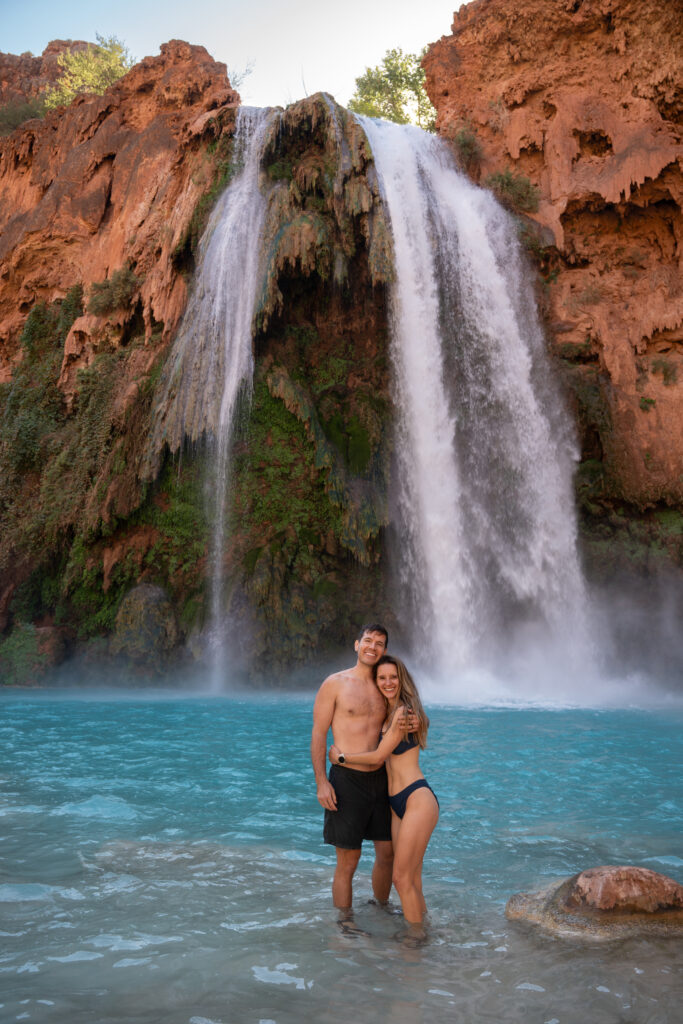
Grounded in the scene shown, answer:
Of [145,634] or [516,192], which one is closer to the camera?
[145,634]

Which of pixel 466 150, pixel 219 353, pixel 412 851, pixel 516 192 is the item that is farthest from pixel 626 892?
pixel 466 150

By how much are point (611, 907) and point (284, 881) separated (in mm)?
1783

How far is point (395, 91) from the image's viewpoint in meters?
35.6

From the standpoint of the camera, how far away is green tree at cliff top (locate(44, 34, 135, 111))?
2814cm

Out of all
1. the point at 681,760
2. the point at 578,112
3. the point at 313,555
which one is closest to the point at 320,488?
the point at 313,555

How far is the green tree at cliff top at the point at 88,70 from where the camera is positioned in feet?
92.3

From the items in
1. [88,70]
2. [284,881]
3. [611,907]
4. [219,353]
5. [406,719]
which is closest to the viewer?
[611,907]

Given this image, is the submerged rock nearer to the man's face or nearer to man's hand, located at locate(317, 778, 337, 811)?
man's hand, located at locate(317, 778, 337, 811)

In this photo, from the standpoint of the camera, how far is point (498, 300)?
16.8 meters

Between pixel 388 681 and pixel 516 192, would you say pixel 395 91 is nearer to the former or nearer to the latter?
pixel 516 192

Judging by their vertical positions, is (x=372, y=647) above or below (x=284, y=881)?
above

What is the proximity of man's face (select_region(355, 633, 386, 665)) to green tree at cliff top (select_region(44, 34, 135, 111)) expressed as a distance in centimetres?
2886

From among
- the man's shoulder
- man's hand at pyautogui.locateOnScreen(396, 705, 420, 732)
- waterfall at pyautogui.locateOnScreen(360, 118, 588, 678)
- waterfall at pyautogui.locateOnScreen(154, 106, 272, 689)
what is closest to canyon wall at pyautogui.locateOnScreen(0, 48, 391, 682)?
waterfall at pyautogui.locateOnScreen(154, 106, 272, 689)

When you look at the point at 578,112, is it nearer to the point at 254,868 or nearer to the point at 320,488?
the point at 320,488
